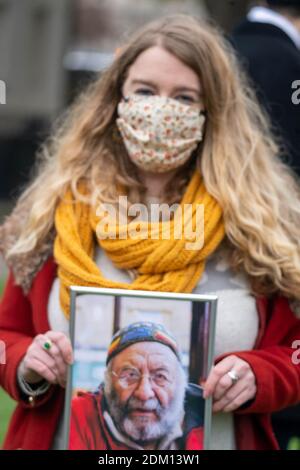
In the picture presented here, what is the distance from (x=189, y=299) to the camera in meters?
2.62

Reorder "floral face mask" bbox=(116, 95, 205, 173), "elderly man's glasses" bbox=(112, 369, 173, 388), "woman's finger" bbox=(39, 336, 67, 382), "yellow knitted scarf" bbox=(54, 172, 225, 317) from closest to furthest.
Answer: "elderly man's glasses" bbox=(112, 369, 173, 388), "woman's finger" bbox=(39, 336, 67, 382), "yellow knitted scarf" bbox=(54, 172, 225, 317), "floral face mask" bbox=(116, 95, 205, 173)

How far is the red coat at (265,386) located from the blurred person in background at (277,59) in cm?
95

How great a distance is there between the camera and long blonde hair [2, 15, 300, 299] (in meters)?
3.01

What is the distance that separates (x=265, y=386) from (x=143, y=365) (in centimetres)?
43

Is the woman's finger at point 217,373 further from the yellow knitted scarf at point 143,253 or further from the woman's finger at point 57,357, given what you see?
the woman's finger at point 57,357

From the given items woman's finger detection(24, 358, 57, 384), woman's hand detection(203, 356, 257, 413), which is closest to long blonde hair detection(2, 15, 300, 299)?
woman's hand detection(203, 356, 257, 413)

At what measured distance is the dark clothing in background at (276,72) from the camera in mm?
4020

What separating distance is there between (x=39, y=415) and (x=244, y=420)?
575 mm

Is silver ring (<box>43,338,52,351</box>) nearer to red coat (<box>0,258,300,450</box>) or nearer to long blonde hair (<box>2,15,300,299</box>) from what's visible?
red coat (<box>0,258,300,450</box>)

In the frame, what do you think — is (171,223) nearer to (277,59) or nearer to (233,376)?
(233,376)

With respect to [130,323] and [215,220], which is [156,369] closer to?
[130,323]

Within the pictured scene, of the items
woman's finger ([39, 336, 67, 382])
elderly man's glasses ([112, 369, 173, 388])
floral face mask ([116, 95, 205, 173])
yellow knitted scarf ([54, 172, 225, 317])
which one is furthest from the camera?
floral face mask ([116, 95, 205, 173])

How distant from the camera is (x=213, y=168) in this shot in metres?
3.12

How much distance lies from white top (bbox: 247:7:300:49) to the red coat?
1.70 meters
